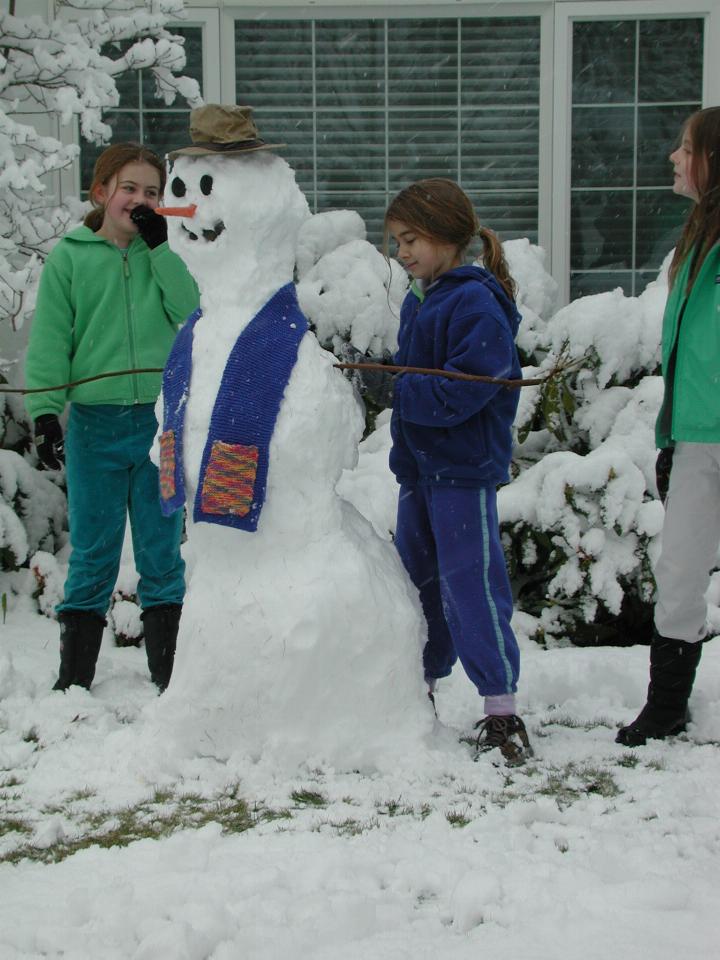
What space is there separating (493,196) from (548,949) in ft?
17.7

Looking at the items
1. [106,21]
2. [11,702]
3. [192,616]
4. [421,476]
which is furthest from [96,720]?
[106,21]

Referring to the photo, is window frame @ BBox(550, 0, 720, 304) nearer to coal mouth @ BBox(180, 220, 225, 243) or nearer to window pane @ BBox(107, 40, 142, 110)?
window pane @ BBox(107, 40, 142, 110)

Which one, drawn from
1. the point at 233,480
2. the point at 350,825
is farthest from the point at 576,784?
the point at 233,480

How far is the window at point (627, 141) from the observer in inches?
259

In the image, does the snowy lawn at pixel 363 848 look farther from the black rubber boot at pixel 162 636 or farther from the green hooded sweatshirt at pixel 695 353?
the green hooded sweatshirt at pixel 695 353

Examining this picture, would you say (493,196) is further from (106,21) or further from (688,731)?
(688,731)

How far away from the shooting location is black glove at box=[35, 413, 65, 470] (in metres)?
3.62

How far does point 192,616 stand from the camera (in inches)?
121

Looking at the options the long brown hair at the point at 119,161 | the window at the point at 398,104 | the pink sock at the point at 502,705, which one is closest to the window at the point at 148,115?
the window at the point at 398,104

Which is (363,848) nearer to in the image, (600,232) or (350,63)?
(600,232)

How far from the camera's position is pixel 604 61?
659 centimetres

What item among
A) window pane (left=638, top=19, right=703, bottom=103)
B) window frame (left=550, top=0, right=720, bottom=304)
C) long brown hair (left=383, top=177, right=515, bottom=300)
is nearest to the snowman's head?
long brown hair (left=383, top=177, right=515, bottom=300)

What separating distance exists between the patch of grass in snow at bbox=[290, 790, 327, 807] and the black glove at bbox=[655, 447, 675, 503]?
1.33 meters

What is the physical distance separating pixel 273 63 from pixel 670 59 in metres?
2.32
